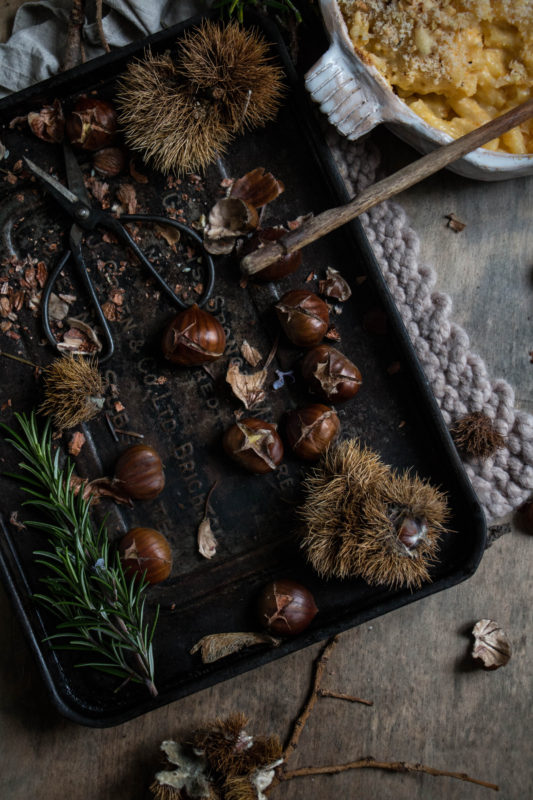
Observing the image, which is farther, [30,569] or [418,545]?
[30,569]

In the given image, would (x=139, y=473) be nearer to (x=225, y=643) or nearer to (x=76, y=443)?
(x=76, y=443)

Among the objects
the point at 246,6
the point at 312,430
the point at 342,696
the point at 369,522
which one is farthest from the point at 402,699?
the point at 246,6

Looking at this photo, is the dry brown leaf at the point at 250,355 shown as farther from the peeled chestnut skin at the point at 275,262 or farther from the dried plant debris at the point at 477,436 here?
the dried plant debris at the point at 477,436

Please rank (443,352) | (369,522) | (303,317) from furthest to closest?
1. (443,352)
2. (303,317)
3. (369,522)

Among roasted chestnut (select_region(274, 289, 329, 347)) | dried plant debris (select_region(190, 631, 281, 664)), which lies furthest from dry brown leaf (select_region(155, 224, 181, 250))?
dried plant debris (select_region(190, 631, 281, 664))

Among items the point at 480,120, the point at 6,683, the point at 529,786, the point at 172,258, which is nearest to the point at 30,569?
the point at 6,683

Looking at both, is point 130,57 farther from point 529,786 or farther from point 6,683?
point 529,786
